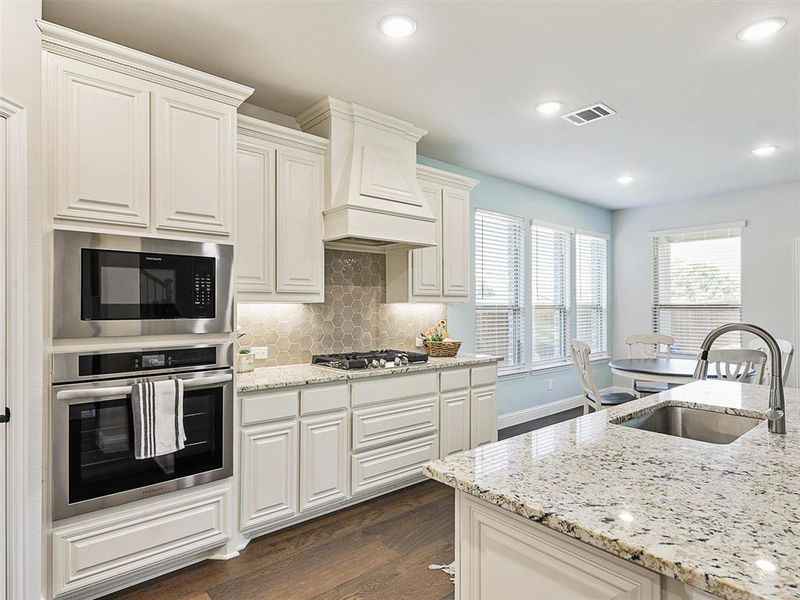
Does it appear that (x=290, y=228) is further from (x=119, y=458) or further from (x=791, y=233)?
(x=791, y=233)

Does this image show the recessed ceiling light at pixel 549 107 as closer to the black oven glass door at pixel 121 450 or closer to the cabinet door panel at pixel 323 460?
the cabinet door panel at pixel 323 460

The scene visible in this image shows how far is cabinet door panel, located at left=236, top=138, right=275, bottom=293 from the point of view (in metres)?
2.82

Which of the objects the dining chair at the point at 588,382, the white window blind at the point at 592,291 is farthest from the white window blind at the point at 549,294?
the dining chair at the point at 588,382

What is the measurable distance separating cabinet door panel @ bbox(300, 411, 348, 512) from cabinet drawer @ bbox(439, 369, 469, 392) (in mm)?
912

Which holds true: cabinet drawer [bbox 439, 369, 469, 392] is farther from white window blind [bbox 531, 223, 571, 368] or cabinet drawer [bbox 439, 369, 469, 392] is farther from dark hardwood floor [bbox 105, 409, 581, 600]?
white window blind [bbox 531, 223, 571, 368]

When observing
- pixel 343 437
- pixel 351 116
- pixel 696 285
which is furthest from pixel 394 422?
pixel 696 285

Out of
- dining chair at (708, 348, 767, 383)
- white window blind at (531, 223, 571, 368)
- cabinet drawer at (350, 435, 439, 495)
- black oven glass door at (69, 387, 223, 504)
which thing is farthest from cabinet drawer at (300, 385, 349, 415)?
white window blind at (531, 223, 571, 368)

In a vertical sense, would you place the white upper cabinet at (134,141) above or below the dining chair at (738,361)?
above

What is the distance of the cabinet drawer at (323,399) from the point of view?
9.20 feet

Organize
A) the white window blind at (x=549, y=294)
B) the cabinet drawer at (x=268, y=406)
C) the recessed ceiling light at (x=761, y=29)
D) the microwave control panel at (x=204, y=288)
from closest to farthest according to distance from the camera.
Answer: the recessed ceiling light at (x=761, y=29)
the microwave control panel at (x=204, y=288)
the cabinet drawer at (x=268, y=406)
the white window blind at (x=549, y=294)

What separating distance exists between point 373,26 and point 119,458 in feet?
7.91

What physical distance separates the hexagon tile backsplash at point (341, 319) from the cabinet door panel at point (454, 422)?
0.71 meters

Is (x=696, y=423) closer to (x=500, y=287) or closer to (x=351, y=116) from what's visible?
(x=351, y=116)

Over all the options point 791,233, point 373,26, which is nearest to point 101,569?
point 373,26
